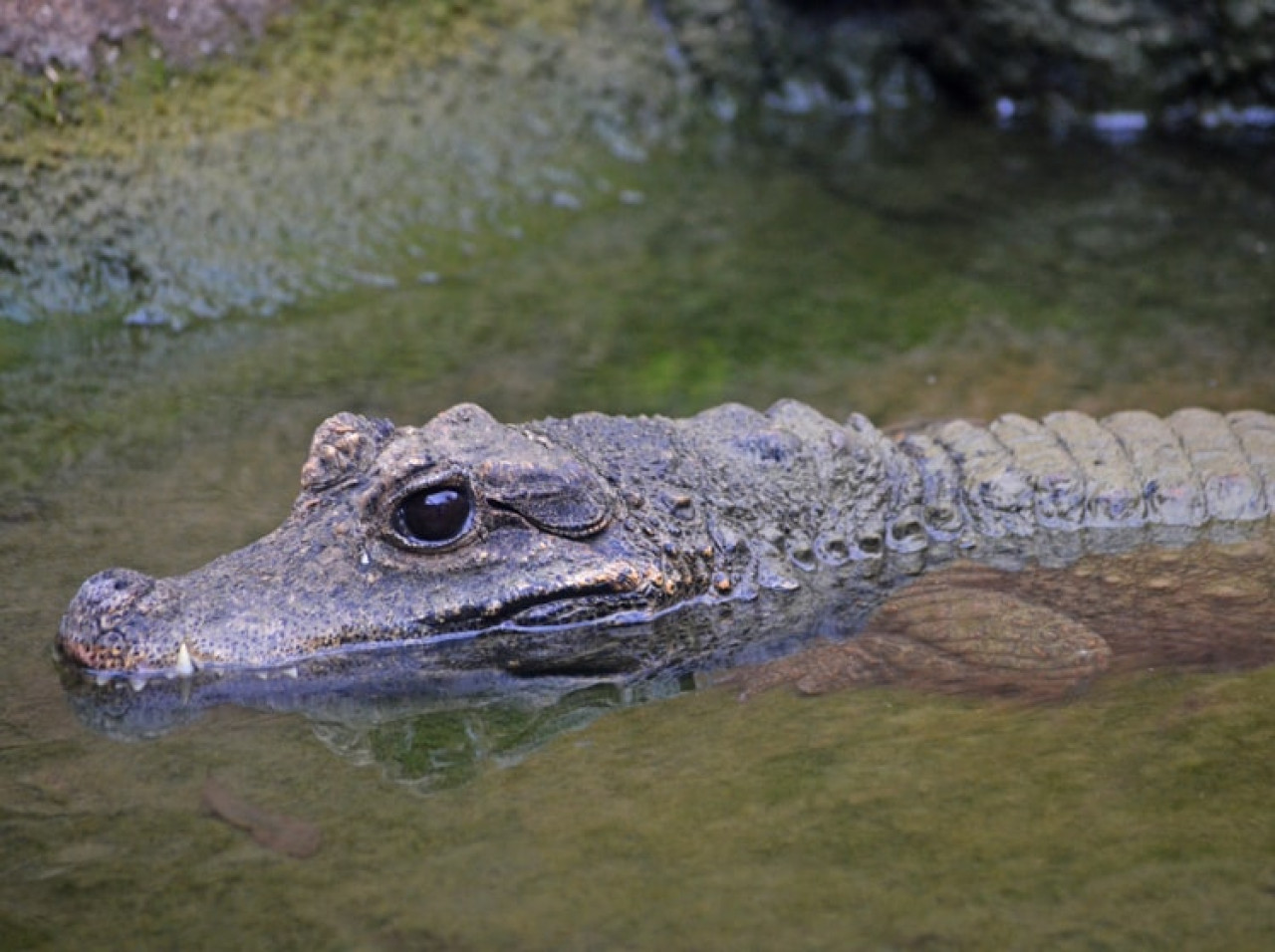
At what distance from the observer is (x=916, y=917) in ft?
9.86

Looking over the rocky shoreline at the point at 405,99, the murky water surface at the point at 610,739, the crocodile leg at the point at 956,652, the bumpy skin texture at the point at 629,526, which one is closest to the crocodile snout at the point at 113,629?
the bumpy skin texture at the point at 629,526

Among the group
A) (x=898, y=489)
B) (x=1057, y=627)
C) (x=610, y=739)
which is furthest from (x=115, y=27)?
(x=1057, y=627)

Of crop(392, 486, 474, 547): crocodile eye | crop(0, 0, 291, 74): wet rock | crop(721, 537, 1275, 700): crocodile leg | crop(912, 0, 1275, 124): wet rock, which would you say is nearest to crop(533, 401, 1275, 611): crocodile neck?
crop(721, 537, 1275, 700): crocodile leg

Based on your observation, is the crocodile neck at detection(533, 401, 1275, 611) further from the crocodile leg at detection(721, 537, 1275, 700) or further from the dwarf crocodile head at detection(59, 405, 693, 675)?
the dwarf crocodile head at detection(59, 405, 693, 675)

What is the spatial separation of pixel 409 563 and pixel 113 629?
0.77 m

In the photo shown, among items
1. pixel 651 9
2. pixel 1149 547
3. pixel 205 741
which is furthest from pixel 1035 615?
pixel 651 9

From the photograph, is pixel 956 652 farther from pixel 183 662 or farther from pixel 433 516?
pixel 183 662

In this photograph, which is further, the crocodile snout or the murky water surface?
the crocodile snout

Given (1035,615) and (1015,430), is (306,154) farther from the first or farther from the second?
(1035,615)

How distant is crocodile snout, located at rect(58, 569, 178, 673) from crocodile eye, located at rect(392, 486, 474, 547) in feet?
2.20

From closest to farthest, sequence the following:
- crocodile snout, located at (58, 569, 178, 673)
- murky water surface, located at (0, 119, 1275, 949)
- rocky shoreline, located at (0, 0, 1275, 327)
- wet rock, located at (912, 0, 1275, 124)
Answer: murky water surface, located at (0, 119, 1275, 949) → crocodile snout, located at (58, 569, 178, 673) → rocky shoreline, located at (0, 0, 1275, 327) → wet rock, located at (912, 0, 1275, 124)

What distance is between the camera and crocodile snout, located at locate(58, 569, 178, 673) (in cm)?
385

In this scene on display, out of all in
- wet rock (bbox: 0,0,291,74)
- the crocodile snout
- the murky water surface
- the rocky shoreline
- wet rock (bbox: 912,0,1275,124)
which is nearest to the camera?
the murky water surface

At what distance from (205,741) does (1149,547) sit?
285 cm
